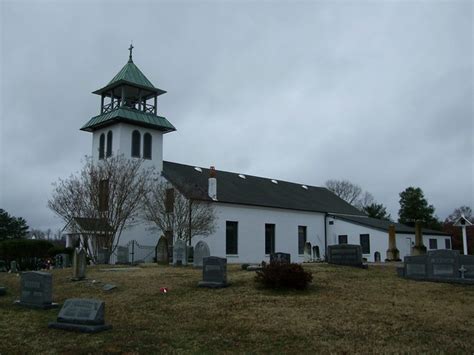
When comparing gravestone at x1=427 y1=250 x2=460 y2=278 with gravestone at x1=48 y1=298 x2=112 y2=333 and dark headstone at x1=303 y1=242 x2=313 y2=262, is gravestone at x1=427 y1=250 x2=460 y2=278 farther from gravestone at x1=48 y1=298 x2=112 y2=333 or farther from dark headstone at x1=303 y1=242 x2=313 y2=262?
dark headstone at x1=303 y1=242 x2=313 y2=262

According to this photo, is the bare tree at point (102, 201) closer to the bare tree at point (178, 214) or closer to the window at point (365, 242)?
the bare tree at point (178, 214)

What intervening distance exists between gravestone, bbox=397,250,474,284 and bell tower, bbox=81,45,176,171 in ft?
77.2

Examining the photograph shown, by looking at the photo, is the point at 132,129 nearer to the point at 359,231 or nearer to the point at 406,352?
the point at 359,231

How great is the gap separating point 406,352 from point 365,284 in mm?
7514

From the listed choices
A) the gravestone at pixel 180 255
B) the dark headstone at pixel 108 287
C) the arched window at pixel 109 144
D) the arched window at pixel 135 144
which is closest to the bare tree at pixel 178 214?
the arched window at pixel 135 144

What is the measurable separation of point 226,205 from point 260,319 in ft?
83.1

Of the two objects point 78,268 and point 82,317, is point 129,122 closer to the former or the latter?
point 78,268

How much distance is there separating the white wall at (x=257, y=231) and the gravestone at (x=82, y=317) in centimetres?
2414

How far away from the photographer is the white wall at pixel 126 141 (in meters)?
35.8

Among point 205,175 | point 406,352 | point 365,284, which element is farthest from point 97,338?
point 205,175

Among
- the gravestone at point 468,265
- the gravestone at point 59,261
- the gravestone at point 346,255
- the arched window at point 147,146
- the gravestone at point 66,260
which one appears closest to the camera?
the gravestone at point 468,265

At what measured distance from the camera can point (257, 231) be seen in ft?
126

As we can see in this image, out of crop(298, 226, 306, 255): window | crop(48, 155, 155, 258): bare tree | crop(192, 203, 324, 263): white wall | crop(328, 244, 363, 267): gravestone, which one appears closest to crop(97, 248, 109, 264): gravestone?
crop(48, 155, 155, 258): bare tree

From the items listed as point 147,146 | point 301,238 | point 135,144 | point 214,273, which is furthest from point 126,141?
point 214,273
